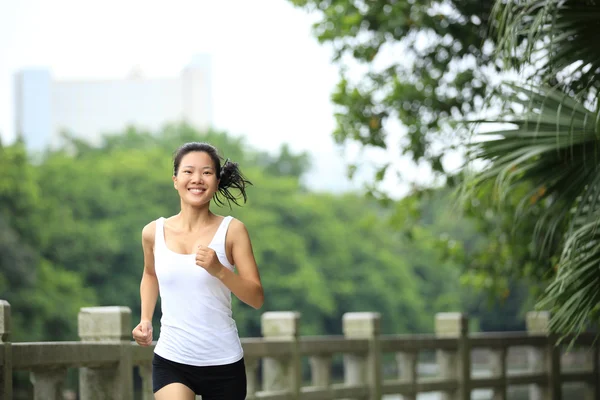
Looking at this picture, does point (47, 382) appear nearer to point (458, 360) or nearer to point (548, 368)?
point (458, 360)

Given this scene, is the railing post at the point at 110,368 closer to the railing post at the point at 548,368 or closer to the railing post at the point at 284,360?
the railing post at the point at 284,360

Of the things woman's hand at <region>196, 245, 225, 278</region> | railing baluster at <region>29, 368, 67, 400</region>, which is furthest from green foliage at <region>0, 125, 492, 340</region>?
woman's hand at <region>196, 245, 225, 278</region>

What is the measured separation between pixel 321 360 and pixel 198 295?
5624 mm

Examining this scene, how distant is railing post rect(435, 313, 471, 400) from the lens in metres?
12.0

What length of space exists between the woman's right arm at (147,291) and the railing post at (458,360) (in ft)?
24.8

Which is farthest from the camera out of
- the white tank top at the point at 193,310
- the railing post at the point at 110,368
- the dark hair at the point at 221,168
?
the railing post at the point at 110,368

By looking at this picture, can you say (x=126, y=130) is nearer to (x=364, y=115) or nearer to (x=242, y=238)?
(x=364, y=115)

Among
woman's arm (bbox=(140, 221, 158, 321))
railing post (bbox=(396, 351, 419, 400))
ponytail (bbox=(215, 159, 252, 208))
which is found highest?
ponytail (bbox=(215, 159, 252, 208))

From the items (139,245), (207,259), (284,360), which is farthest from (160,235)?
(139,245)

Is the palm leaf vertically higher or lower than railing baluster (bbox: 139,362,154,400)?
higher

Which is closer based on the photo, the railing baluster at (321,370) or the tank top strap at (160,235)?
the tank top strap at (160,235)

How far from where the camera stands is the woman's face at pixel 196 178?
14.9 feet

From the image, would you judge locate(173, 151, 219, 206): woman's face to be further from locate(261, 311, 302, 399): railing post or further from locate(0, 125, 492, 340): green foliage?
locate(0, 125, 492, 340): green foliage

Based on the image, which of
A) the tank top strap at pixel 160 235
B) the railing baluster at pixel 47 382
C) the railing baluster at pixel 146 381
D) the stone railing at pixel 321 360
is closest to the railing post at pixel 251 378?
the stone railing at pixel 321 360
